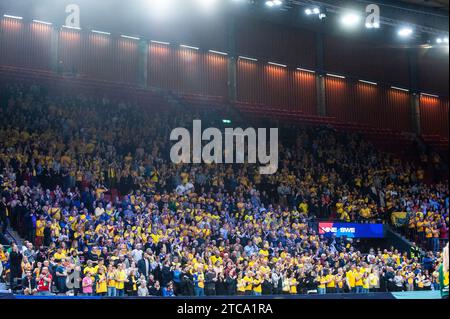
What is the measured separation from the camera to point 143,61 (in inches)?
1176

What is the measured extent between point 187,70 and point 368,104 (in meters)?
10.9

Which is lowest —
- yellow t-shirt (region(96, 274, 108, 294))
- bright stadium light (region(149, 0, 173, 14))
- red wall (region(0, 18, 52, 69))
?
yellow t-shirt (region(96, 274, 108, 294))

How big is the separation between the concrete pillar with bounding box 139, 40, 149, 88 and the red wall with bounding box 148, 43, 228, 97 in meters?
0.15

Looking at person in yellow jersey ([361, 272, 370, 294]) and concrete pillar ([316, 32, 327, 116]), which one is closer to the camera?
person in yellow jersey ([361, 272, 370, 294])

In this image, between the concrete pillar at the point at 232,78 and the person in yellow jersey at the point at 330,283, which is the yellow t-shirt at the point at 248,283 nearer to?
the person in yellow jersey at the point at 330,283

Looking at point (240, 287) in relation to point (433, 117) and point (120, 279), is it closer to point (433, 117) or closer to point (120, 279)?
point (120, 279)

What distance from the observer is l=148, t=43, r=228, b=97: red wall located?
30156 millimetres

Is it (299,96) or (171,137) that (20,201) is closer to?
(171,137)

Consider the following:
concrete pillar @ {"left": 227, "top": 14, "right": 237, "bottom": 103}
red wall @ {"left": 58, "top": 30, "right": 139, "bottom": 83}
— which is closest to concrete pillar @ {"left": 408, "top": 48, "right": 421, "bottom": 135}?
concrete pillar @ {"left": 227, "top": 14, "right": 237, "bottom": 103}

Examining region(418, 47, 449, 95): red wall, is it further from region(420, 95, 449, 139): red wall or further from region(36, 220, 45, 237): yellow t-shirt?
region(36, 220, 45, 237): yellow t-shirt

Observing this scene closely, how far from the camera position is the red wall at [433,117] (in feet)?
120

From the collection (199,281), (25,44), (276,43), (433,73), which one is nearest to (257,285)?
(199,281)

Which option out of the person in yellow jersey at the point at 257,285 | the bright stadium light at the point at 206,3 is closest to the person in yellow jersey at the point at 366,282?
the person in yellow jersey at the point at 257,285
